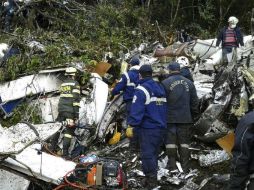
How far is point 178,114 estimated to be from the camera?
6.77 meters

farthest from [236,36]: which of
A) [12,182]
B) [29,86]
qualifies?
[12,182]

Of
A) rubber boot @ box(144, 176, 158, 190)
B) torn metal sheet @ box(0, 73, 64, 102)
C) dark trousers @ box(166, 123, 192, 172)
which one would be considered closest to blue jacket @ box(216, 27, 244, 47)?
torn metal sheet @ box(0, 73, 64, 102)

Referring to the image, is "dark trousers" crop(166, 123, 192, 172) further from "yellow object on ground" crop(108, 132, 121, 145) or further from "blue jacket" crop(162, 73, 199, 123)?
"yellow object on ground" crop(108, 132, 121, 145)

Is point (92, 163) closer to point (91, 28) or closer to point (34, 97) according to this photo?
point (34, 97)

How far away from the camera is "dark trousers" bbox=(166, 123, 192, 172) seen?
22.4 ft

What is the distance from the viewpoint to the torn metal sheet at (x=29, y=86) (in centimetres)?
849

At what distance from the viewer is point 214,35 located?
14984 mm

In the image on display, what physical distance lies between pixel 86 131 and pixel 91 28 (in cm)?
528

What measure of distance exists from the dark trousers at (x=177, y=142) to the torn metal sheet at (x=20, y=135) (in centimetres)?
165

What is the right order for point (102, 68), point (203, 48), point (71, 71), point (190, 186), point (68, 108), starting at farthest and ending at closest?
point (203, 48) < point (102, 68) < point (71, 71) < point (68, 108) < point (190, 186)

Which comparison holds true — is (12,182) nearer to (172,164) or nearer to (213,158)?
(172,164)

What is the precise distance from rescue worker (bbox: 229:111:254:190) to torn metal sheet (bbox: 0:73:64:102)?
16.6 ft

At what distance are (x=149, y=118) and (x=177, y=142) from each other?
2.97ft

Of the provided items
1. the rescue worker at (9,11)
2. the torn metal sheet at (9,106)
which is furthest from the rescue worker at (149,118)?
the rescue worker at (9,11)
